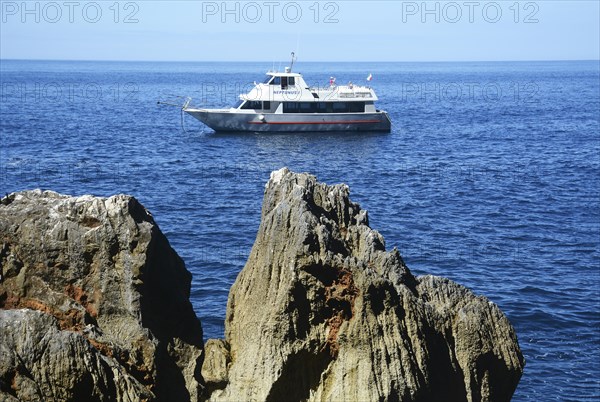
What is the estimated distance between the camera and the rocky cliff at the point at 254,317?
954 centimetres

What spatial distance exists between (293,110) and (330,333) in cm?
6367

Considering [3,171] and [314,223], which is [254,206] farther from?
[314,223]

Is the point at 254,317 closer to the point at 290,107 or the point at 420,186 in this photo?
the point at 420,186

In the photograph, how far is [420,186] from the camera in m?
49.2

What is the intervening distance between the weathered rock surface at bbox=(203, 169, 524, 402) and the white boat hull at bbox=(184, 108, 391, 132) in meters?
61.8

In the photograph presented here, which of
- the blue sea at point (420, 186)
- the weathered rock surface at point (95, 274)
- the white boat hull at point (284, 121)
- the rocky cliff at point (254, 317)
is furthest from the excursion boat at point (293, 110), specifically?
the weathered rock surface at point (95, 274)

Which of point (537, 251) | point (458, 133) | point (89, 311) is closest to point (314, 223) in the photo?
point (89, 311)

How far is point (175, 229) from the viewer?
117 feet

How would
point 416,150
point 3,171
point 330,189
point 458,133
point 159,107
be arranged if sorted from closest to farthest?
point 330,189, point 3,171, point 416,150, point 458,133, point 159,107

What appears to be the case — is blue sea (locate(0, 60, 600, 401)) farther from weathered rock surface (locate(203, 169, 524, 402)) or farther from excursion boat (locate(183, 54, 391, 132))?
weathered rock surface (locate(203, 169, 524, 402))

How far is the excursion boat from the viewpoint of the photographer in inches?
2849

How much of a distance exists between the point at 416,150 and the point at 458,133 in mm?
11890


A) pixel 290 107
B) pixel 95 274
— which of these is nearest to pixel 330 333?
pixel 95 274

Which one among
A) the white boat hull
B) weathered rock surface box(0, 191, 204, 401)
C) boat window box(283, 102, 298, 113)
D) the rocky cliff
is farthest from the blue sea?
weathered rock surface box(0, 191, 204, 401)
